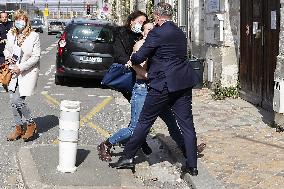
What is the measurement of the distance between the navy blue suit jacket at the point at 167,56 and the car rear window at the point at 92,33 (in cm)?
789

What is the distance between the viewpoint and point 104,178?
18.6 ft

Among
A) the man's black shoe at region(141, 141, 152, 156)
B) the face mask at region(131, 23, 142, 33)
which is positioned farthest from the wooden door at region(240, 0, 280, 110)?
the face mask at region(131, 23, 142, 33)

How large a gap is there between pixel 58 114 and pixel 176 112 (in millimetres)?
4357

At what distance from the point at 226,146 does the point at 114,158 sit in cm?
149

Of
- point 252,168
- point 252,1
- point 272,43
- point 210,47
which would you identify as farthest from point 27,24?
point 210,47

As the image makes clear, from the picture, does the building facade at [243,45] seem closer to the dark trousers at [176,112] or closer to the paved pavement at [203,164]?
the paved pavement at [203,164]

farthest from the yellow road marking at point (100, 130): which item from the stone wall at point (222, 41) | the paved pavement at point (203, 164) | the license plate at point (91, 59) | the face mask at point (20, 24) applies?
the license plate at point (91, 59)

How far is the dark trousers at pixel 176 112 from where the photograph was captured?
18.2ft

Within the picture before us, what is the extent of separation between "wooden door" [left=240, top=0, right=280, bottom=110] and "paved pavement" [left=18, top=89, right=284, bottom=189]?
4.40 feet

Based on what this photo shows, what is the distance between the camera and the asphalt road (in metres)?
6.54

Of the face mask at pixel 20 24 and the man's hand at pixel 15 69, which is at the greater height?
the face mask at pixel 20 24

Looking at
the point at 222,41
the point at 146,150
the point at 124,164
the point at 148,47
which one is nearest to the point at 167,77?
the point at 148,47

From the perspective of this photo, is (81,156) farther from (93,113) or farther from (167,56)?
(93,113)

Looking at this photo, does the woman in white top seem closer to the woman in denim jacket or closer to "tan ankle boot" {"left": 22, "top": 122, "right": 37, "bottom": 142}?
"tan ankle boot" {"left": 22, "top": 122, "right": 37, "bottom": 142}
